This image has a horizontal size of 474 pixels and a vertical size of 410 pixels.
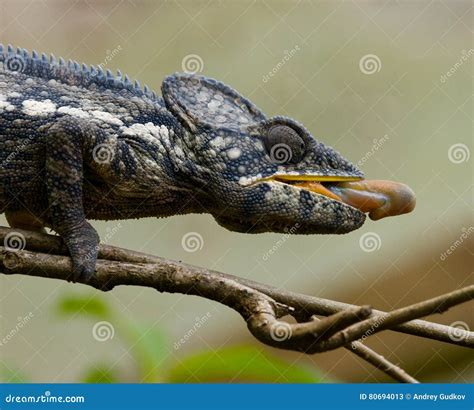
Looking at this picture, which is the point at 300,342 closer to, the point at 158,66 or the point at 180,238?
the point at 180,238

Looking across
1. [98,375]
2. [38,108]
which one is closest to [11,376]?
[98,375]

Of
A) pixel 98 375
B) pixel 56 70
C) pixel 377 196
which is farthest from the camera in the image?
pixel 56 70

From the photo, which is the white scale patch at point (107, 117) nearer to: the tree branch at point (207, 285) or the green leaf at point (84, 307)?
the tree branch at point (207, 285)

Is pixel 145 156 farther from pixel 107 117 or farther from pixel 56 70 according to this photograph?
pixel 56 70

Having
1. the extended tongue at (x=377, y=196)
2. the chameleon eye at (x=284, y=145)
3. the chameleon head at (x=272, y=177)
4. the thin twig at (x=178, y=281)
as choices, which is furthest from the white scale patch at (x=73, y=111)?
the extended tongue at (x=377, y=196)

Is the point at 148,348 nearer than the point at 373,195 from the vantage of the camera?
Yes

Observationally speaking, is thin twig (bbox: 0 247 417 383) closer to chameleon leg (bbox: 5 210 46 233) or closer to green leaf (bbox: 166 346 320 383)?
green leaf (bbox: 166 346 320 383)

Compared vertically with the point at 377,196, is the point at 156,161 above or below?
below

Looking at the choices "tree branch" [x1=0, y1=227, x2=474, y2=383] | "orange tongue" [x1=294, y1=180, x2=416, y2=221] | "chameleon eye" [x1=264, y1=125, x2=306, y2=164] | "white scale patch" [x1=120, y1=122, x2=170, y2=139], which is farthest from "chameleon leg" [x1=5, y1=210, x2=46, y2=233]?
"orange tongue" [x1=294, y1=180, x2=416, y2=221]
